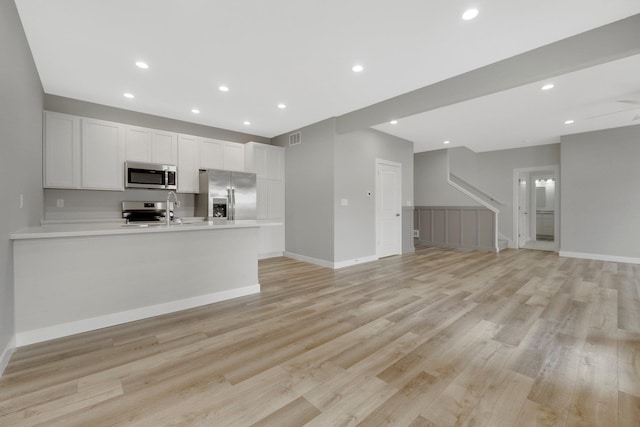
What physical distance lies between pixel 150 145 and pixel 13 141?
2.51m

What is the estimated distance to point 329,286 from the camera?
12.8 ft

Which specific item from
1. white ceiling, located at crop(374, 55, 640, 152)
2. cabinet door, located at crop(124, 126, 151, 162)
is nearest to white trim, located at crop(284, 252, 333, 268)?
white ceiling, located at crop(374, 55, 640, 152)

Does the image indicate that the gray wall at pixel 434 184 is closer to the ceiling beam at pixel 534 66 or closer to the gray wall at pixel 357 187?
the gray wall at pixel 357 187

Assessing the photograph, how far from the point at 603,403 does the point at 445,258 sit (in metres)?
4.60

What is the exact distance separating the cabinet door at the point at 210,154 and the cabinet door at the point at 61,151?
183cm

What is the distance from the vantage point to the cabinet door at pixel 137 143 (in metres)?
4.54

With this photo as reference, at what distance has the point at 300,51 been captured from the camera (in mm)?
2936

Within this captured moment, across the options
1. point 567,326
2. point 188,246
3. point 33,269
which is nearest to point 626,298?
point 567,326

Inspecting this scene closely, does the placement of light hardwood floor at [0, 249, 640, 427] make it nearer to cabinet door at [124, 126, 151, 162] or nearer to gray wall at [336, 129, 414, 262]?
gray wall at [336, 129, 414, 262]

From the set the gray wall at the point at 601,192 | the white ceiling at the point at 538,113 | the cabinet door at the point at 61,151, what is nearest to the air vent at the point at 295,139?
the white ceiling at the point at 538,113

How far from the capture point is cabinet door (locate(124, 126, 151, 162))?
14.9 feet

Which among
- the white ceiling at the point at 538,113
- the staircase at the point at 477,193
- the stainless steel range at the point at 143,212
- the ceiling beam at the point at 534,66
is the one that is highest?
Result: the white ceiling at the point at 538,113

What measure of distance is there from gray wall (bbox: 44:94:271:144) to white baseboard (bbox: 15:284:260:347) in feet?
11.8

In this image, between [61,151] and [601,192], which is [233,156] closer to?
[61,151]
